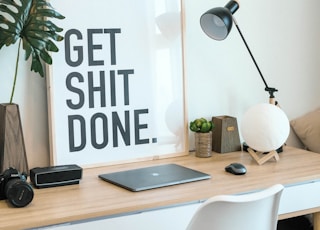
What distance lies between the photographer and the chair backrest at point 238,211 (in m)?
1.65

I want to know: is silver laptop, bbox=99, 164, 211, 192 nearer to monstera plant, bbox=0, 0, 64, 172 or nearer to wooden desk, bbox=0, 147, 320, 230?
wooden desk, bbox=0, 147, 320, 230

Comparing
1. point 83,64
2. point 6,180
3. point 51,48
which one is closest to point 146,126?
point 83,64

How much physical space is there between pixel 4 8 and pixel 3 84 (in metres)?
0.31

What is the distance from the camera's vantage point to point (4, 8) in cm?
200

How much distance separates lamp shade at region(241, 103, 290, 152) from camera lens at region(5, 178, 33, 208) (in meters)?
1.02

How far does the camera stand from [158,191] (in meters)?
1.97

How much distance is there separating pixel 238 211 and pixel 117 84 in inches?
34.3

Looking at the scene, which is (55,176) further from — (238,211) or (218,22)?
(218,22)

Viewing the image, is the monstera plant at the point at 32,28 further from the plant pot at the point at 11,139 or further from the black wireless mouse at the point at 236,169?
the black wireless mouse at the point at 236,169

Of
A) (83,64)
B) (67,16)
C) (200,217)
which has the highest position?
(67,16)

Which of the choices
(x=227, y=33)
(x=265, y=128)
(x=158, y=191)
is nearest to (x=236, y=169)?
(x=265, y=128)

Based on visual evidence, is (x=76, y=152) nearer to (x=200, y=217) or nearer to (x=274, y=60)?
(x=200, y=217)

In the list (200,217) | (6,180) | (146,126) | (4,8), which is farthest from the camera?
(146,126)

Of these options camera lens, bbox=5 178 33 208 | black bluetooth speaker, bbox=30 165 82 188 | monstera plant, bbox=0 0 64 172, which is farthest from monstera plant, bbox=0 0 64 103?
camera lens, bbox=5 178 33 208
